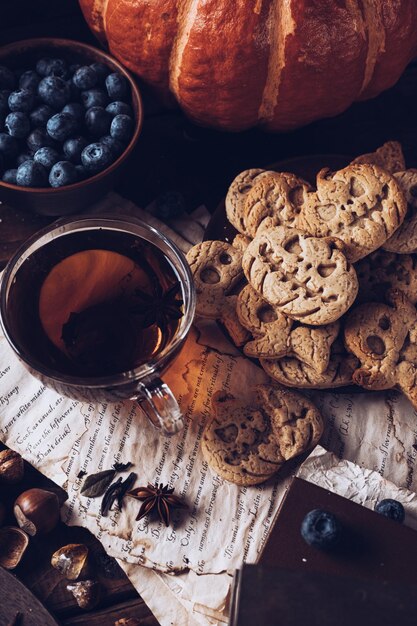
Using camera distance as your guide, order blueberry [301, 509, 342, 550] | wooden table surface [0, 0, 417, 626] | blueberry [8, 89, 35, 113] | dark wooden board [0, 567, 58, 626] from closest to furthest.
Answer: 1. blueberry [301, 509, 342, 550]
2. dark wooden board [0, 567, 58, 626]
3. blueberry [8, 89, 35, 113]
4. wooden table surface [0, 0, 417, 626]

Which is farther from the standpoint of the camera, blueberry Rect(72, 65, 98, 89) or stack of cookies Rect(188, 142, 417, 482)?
blueberry Rect(72, 65, 98, 89)

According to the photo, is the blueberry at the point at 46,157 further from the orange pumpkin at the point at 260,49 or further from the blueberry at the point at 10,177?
the orange pumpkin at the point at 260,49

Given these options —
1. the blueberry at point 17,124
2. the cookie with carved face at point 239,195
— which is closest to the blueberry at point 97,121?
the blueberry at point 17,124

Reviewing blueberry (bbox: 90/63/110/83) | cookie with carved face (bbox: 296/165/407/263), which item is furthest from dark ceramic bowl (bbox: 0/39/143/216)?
cookie with carved face (bbox: 296/165/407/263)

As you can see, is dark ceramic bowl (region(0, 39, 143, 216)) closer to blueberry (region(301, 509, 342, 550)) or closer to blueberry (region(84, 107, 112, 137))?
blueberry (region(84, 107, 112, 137))

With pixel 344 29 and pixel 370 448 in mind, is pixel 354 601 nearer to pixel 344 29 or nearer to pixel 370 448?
pixel 370 448

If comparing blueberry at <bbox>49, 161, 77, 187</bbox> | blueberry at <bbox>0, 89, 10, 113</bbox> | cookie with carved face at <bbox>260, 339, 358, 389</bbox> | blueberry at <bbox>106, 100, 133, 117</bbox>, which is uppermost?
blueberry at <bbox>0, 89, 10, 113</bbox>

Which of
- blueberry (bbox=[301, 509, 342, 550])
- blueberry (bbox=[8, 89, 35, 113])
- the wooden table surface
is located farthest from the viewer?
the wooden table surface
